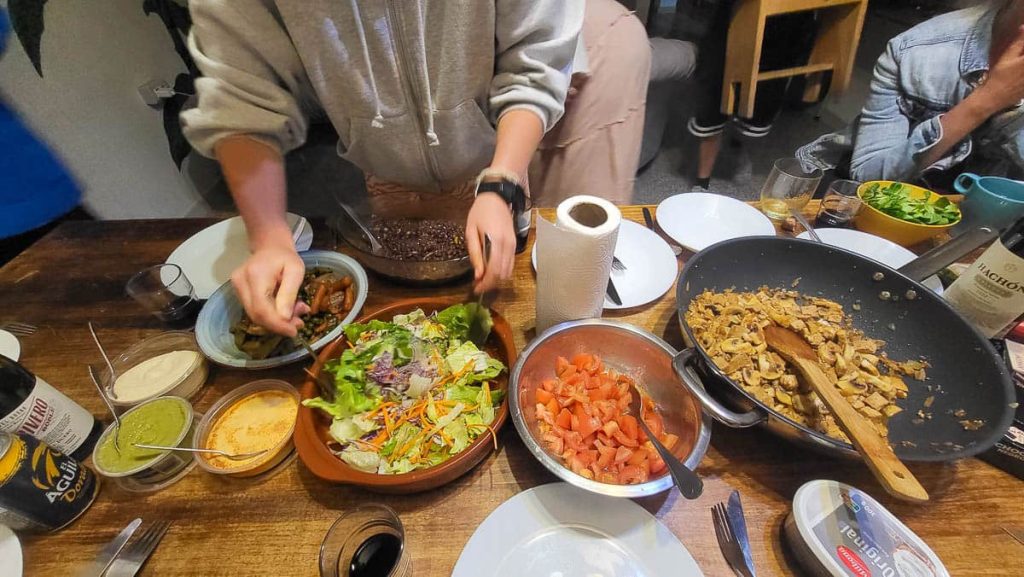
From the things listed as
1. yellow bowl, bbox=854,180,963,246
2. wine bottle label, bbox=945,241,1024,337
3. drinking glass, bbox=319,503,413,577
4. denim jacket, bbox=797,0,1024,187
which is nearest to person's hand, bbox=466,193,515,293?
drinking glass, bbox=319,503,413,577

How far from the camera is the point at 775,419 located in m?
0.76

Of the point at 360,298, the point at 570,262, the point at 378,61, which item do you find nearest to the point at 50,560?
the point at 360,298

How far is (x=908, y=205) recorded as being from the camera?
1391 millimetres

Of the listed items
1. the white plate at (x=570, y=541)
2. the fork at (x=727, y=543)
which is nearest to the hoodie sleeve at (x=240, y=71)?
the white plate at (x=570, y=541)

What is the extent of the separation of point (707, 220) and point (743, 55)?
193cm

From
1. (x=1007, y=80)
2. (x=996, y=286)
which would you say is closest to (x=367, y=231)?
(x=996, y=286)

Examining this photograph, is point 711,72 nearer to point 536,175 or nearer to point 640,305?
point 536,175

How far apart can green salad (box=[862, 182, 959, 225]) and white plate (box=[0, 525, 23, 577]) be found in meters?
2.31

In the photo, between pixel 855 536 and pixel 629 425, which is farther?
pixel 629 425

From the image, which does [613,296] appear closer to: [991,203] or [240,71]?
[240,71]

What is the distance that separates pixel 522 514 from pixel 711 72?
133 inches

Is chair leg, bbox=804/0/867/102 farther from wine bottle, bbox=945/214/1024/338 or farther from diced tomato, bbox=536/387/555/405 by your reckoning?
diced tomato, bbox=536/387/555/405

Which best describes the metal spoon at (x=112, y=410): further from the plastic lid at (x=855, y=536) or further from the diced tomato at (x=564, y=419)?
the plastic lid at (x=855, y=536)

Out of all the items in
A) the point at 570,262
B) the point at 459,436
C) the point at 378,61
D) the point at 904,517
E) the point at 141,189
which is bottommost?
the point at 141,189
